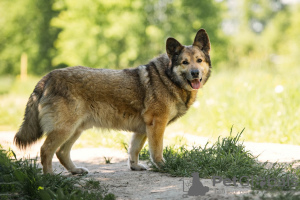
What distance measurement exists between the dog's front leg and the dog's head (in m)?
0.69

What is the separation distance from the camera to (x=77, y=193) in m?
4.06

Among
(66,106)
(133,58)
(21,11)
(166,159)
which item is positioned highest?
(21,11)

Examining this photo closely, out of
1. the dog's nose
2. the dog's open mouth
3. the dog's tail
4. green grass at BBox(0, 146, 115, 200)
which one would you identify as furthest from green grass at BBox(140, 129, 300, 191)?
the dog's tail

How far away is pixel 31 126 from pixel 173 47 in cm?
247

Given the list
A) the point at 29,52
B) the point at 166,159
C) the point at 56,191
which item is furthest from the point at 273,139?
the point at 29,52

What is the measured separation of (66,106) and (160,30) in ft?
51.9

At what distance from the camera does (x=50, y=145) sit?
4.96 metres

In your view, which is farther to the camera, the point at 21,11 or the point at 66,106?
the point at 21,11

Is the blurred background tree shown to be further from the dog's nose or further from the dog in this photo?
the dog's nose

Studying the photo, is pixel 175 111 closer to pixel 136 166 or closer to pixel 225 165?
pixel 136 166

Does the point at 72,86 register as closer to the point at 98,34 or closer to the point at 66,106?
the point at 66,106

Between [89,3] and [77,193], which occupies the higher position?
[89,3]

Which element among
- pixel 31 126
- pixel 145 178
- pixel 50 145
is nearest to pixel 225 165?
pixel 145 178

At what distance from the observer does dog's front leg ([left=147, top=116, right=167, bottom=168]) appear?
17.7ft
